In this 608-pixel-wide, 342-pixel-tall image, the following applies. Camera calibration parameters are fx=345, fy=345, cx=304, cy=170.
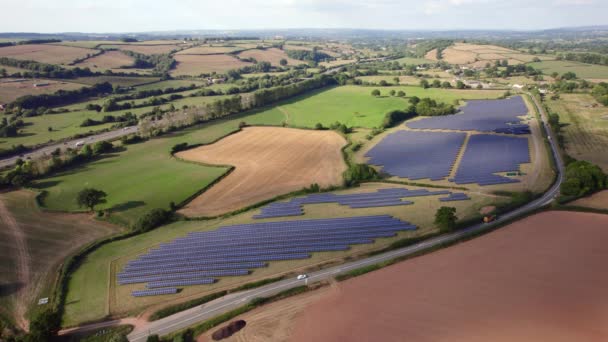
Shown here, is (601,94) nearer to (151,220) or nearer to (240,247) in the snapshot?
(240,247)

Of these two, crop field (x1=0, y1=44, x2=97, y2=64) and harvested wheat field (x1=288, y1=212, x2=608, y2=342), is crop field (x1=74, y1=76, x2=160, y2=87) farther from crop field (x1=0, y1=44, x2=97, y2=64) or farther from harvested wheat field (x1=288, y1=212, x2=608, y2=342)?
harvested wheat field (x1=288, y1=212, x2=608, y2=342)

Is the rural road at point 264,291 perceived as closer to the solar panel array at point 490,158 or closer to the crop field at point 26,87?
the solar panel array at point 490,158

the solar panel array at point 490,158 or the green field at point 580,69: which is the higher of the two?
the green field at point 580,69

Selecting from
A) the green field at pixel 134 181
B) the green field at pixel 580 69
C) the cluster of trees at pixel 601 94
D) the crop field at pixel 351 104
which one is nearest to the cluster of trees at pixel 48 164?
the green field at pixel 134 181

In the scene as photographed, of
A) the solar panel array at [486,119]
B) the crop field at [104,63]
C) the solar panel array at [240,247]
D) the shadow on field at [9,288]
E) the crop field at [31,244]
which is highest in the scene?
the crop field at [104,63]

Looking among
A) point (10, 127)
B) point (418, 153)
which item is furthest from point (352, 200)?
point (10, 127)
